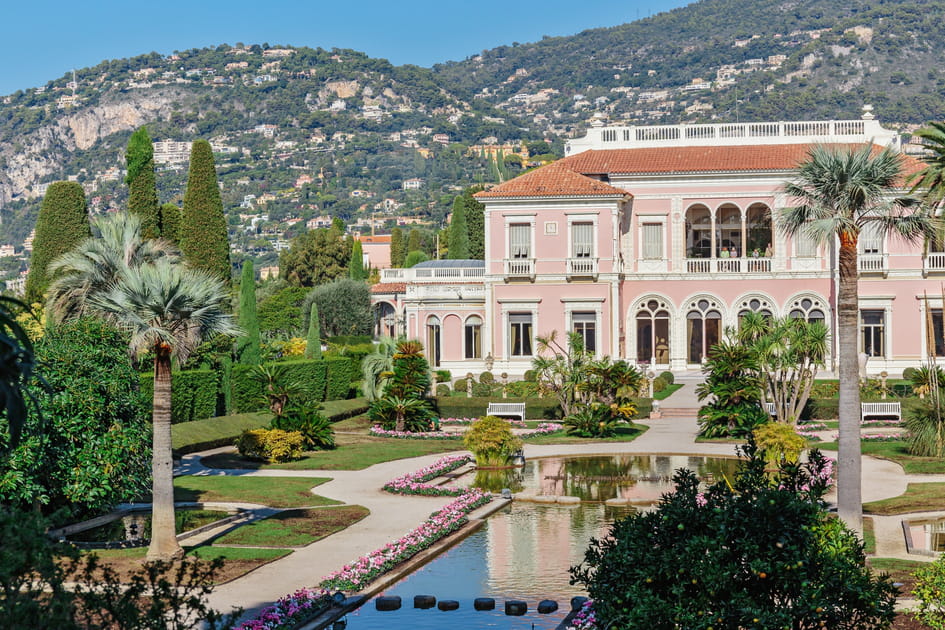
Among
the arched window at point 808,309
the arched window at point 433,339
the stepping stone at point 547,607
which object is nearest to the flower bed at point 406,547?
the stepping stone at point 547,607

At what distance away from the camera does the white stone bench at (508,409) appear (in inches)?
1535

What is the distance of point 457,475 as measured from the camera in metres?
28.1

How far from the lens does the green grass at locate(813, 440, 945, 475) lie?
26.9m

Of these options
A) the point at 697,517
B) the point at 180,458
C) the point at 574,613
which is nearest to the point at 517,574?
the point at 574,613

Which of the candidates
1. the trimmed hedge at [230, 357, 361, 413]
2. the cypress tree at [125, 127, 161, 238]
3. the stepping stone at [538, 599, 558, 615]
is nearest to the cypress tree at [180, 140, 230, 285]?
the cypress tree at [125, 127, 161, 238]

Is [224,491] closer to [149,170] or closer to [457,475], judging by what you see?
[457,475]

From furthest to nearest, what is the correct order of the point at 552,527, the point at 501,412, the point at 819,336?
the point at 501,412 → the point at 819,336 → the point at 552,527

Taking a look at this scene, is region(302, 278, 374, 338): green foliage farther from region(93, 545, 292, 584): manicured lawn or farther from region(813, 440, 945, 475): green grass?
region(93, 545, 292, 584): manicured lawn

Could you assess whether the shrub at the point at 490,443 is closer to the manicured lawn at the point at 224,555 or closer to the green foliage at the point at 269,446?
the green foliage at the point at 269,446

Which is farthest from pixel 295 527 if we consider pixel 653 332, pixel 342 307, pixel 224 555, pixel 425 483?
pixel 342 307

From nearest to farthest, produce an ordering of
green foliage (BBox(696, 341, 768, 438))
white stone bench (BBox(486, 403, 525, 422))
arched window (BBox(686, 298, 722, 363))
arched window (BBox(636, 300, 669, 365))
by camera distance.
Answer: green foliage (BBox(696, 341, 768, 438)), white stone bench (BBox(486, 403, 525, 422)), arched window (BBox(686, 298, 722, 363)), arched window (BBox(636, 300, 669, 365))

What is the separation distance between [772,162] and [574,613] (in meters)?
39.6

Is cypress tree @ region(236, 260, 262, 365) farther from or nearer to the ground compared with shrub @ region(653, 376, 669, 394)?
farther from the ground

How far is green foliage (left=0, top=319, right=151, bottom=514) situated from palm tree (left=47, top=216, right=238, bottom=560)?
1.86 m
